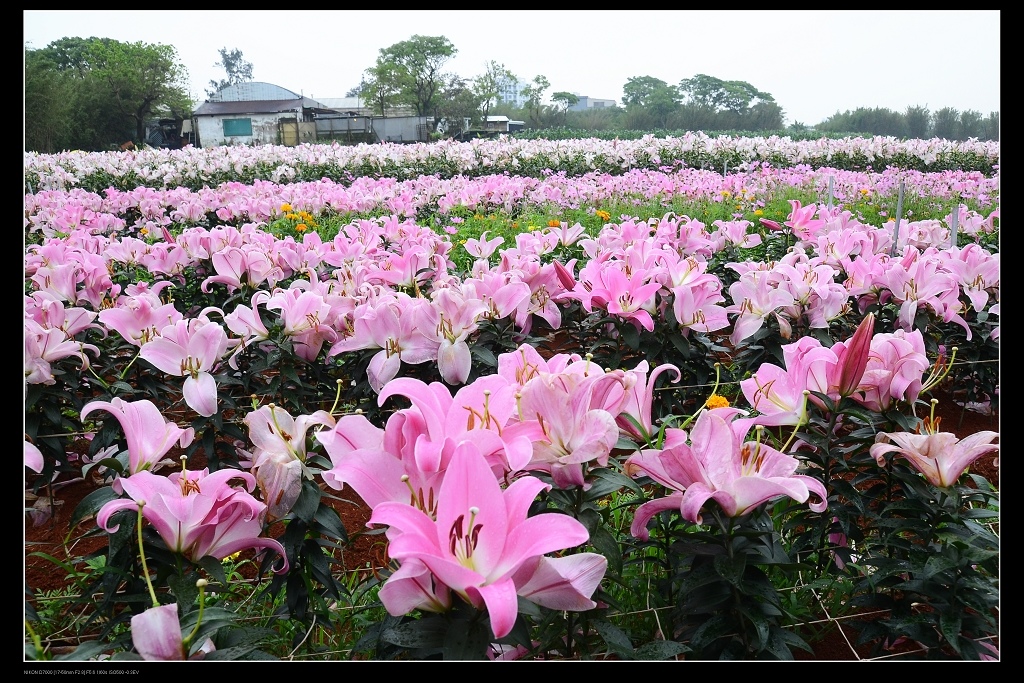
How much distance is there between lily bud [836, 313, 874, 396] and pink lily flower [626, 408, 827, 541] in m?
0.31

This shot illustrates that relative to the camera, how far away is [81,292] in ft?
7.76

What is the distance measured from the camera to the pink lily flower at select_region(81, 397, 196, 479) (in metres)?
0.96

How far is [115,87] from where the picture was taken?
21.5 m

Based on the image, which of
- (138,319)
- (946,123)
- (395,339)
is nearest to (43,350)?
(138,319)

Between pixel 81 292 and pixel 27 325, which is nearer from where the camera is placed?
pixel 27 325

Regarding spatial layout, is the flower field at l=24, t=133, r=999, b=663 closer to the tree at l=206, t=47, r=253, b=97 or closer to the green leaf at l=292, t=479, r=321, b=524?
the green leaf at l=292, t=479, r=321, b=524

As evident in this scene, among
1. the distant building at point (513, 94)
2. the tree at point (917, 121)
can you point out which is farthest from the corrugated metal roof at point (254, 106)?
the tree at point (917, 121)

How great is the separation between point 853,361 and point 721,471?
0.41 meters

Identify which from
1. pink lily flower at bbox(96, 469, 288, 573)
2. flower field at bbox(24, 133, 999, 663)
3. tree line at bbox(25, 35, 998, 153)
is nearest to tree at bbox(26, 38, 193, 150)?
tree line at bbox(25, 35, 998, 153)

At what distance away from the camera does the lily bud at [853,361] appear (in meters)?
1.10

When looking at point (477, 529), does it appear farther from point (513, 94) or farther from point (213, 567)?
point (513, 94)

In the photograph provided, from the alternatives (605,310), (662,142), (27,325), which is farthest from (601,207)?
(662,142)

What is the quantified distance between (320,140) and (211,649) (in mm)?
23136
